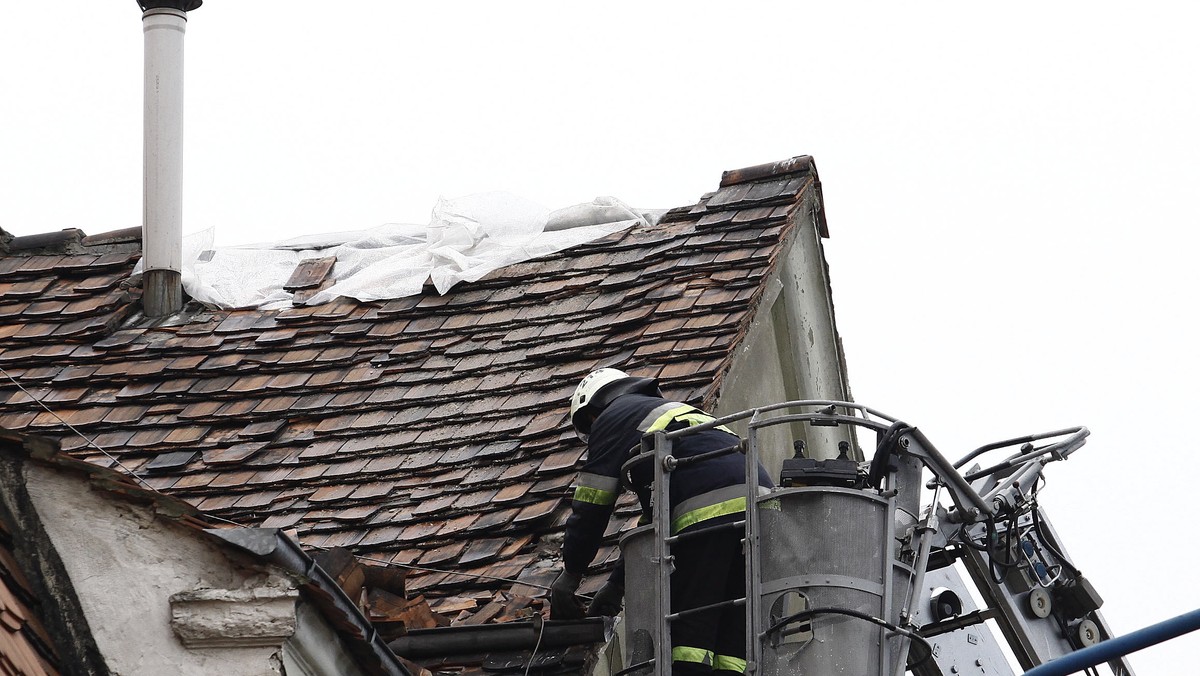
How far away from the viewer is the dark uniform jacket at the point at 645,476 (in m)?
6.28

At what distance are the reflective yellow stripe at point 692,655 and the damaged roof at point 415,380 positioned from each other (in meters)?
0.73

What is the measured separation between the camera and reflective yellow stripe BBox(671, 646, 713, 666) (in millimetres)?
6051

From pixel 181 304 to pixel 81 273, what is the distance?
86 cm

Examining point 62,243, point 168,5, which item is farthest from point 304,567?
point 168,5

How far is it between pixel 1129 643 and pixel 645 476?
2709 mm

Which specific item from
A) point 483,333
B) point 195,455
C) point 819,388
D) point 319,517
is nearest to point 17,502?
point 319,517

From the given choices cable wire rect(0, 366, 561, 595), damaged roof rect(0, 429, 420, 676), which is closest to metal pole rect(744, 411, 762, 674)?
cable wire rect(0, 366, 561, 595)

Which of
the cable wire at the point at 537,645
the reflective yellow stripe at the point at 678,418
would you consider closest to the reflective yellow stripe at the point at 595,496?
the reflective yellow stripe at the point at 678,418

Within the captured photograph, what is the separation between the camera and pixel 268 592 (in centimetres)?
497

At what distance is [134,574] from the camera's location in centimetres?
507

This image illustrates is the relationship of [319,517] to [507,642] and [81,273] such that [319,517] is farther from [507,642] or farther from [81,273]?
[81,273]

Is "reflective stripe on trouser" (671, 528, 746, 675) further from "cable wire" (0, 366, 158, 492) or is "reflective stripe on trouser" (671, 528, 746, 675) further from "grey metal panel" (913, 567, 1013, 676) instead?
"cable wire" (0, 366, 158, 492)

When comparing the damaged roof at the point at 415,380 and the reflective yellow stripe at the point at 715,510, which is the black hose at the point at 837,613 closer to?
the reflective yellow stripe at the point at 715,510

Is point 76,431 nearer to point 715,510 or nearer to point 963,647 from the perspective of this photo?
point 715,510
